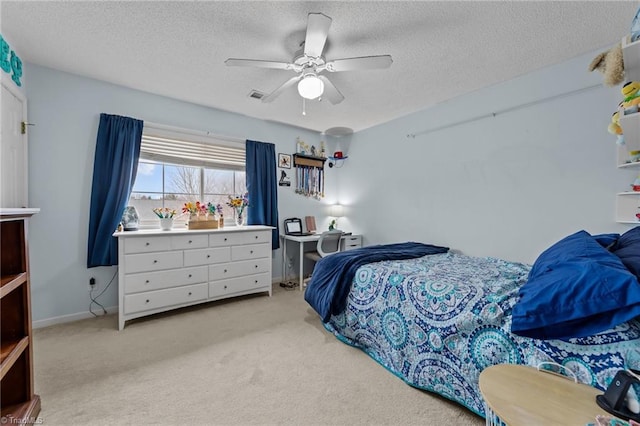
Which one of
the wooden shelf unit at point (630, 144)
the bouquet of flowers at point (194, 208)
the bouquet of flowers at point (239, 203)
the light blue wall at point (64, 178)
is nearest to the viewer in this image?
the wooden shelf unit at point (630, 144)

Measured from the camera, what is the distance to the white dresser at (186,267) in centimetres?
249

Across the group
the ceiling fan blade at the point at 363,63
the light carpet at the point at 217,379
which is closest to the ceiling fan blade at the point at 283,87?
the ceiling fan blade at the point at 363,63

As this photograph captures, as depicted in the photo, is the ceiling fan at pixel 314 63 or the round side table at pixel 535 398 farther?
the ceiling fan at pixel 314 63

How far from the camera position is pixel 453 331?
1.53m

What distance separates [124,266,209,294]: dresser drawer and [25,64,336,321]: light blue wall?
1.77 feet

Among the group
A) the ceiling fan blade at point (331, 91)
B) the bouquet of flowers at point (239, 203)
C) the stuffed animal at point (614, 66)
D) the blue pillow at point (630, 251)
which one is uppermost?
the ceiling fan blade at point (331, 91)

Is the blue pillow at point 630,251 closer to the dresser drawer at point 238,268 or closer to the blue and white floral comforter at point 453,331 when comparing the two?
the blue and white floral comforter at point 453,331

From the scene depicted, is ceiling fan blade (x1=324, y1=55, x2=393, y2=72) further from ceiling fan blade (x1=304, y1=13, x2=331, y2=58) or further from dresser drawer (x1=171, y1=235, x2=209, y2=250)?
dresser drawer (x1=171, y1=235, x2=209, y2=250)

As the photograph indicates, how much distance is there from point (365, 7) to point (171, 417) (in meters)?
2.68

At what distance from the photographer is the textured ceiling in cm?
170

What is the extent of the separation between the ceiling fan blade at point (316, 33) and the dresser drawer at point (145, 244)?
7.29ft

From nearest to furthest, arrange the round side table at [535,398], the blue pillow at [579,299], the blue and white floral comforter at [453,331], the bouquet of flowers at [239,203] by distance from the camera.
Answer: the round side table at [535,398], the blue pillow at [579,299], the blue and white floral comforter at [453,331], the bouquet of flowers at [239,203]

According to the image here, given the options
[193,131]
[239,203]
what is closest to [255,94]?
[193,131]

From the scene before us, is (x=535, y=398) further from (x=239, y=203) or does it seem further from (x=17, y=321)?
(x=239, y=203)
